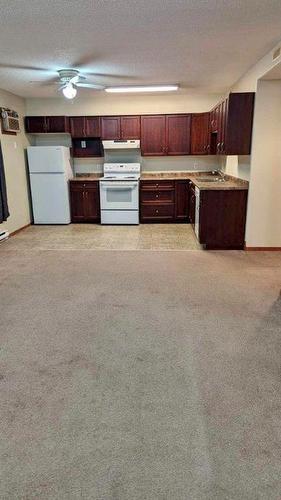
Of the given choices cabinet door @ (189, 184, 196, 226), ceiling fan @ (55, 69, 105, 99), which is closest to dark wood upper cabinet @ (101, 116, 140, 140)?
cabinet door @ (189, 184, 196, 226)

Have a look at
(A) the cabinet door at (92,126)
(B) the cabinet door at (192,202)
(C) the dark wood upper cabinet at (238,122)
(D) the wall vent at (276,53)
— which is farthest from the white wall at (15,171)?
(D) the wall vent at (276,53)

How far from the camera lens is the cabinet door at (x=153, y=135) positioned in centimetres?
648

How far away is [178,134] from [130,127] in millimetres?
945

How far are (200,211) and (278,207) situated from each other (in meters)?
1.06

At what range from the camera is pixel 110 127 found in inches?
258

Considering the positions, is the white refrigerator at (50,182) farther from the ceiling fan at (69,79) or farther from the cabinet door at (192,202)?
the cabinet door at (192,202)

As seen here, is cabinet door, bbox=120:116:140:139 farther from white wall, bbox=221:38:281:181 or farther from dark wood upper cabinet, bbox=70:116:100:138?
white wall, bbox=221:38:281:181

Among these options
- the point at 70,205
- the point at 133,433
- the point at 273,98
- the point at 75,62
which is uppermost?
the point at 75,62

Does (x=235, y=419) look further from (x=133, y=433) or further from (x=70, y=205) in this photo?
(x=70, y=205)

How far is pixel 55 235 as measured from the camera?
593 cm

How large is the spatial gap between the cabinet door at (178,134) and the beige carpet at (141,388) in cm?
360

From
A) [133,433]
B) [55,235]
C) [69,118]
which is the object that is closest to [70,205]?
[55,235]

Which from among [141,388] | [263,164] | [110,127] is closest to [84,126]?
[110,127]

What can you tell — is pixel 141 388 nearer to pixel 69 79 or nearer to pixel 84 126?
pixel 69 79
